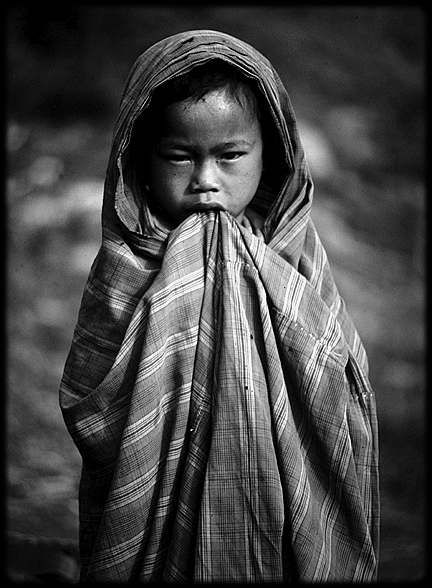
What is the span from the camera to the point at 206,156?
101 centimetres

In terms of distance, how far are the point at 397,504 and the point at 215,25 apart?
1.83 m

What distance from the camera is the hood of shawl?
98cm

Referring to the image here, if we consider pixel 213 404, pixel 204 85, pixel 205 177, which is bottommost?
pixel 213 404

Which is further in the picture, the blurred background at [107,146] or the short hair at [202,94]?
the blurred background at [107,146]

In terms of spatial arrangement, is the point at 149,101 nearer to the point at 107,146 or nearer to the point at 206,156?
the point at 206,156

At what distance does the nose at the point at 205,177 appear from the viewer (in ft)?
3.31

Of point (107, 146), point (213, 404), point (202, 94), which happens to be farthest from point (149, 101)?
point (107, 146)

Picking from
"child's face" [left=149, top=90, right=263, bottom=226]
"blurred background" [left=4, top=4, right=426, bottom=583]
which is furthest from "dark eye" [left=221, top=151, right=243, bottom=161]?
"blurred background" [left=4, top=4, right=426, bottom=583]

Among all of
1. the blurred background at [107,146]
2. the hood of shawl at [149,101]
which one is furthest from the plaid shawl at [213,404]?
the blurred background at [107,146]

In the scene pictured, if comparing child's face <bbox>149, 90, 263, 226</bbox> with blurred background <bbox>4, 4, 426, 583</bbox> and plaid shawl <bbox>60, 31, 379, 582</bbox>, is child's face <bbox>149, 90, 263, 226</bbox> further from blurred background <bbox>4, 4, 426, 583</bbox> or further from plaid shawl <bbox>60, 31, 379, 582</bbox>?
blurred background <bbox>4, 4, 426, 583</bbox>

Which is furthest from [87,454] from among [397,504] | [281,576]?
[397,504]

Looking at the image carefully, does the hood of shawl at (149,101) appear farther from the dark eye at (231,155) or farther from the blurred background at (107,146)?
the blurred background at (107,146)

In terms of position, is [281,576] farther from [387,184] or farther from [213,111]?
[387,184]

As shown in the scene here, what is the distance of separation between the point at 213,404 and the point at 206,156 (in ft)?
1.11
